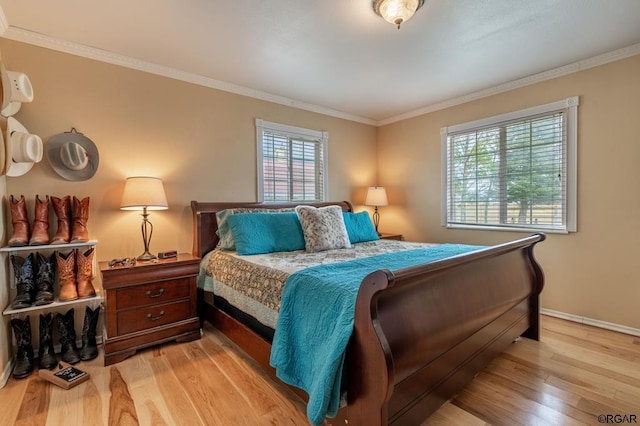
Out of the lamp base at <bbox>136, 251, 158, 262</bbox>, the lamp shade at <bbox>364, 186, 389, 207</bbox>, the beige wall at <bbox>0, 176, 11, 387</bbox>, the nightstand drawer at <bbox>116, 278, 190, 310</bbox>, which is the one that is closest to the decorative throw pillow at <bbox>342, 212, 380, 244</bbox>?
the lamp shade at <bbox>364, 186, 389, 207</bbox>

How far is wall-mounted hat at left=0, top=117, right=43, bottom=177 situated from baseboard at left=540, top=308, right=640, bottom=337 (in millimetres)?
4586

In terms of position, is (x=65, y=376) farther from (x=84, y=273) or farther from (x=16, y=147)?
(x=16, y=147)

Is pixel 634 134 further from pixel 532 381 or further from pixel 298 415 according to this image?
pixel 298 415

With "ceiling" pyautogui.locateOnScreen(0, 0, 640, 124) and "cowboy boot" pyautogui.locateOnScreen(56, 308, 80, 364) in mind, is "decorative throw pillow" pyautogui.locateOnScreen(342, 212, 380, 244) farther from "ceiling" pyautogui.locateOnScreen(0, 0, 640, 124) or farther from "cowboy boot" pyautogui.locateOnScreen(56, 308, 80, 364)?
"cowboy boot" pyautogui.locateOnScreen(56, 308, 80, 364)

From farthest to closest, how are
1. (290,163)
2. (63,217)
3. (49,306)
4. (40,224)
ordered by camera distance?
1. (290,163)
2. (63,217)
3. (40,224)
4. (49,306)

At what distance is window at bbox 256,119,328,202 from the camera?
3.53m

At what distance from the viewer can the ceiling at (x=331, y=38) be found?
1991mm

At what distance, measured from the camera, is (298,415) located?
1.62 m

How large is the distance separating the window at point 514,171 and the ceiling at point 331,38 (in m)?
0.46

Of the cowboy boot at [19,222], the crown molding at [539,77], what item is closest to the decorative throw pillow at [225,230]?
the cowboy boot at [19,222]

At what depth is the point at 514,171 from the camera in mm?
3283

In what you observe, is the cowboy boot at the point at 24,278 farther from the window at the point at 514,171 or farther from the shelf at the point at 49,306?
the window at the point at 514,171

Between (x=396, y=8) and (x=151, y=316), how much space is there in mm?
2800

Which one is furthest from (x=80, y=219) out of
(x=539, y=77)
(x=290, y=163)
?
(x=539, y=77)
